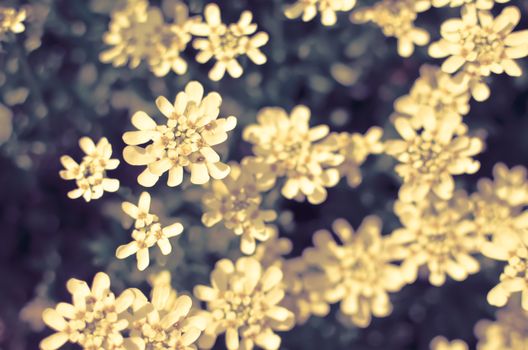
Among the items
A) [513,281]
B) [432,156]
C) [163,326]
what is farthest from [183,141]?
[513,281]

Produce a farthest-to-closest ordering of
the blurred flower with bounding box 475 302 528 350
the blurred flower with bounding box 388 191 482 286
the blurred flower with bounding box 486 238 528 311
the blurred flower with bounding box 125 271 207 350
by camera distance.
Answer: the blurred flower with bounding box 475 302 528 350 < the blurred flower with bounding box 388 191 482 286 < the blurred flower with bounding box 486 238 528 311 < the blurred flower with bounding box 125 271 207 350

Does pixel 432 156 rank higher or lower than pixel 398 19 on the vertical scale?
lower

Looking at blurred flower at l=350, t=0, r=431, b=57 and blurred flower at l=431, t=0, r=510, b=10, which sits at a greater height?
blurred flower at l=350, t=0, r=431, b=57

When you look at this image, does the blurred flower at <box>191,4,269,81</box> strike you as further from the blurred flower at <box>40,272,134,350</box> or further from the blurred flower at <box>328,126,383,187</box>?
the blurred flower at <box>40,272,134,350</box>

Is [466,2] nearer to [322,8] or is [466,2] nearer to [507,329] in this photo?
[322,8]

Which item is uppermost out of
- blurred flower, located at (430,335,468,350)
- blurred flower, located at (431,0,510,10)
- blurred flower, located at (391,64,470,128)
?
blurred flower, located at (431,0,510,10)

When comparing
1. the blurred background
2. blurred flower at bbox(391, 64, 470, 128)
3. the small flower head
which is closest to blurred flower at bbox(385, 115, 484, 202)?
blurred flower at bbox(391, 64, 470, 128)

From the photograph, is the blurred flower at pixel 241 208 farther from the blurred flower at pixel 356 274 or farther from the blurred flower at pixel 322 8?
the blurred flower at pixel 322 8

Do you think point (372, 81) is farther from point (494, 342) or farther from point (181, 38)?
point (494, 342)

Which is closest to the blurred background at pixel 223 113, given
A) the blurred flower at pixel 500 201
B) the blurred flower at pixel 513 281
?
the blurred flower at pixel 500 201
